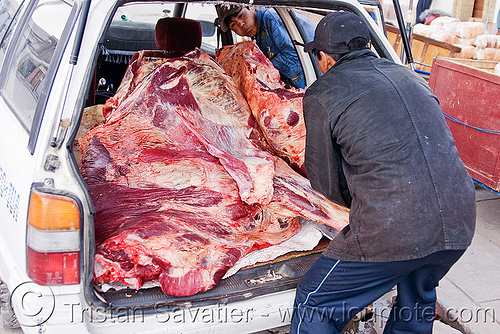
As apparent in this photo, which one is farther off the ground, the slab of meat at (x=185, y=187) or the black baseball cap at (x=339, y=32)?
the black baseball cap at (x=339, y=32)

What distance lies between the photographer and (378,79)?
7.33ft

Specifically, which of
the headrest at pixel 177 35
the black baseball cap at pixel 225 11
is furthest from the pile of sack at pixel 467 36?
the headrest at pixel 177 35

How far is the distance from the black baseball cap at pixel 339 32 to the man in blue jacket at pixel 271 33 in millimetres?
2486

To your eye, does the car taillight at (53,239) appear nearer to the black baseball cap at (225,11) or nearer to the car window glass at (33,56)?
the car window glass at (33,56)

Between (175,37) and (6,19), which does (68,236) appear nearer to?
(175,37)

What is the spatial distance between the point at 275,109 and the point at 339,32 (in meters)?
1.09

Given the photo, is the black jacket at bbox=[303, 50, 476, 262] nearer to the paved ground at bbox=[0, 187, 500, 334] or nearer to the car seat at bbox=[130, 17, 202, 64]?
the paved ground at bbox=[0, 187, 500, 334]

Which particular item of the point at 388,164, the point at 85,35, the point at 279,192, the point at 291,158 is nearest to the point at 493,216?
the point at 291,158

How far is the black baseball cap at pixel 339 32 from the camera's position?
7.64ft

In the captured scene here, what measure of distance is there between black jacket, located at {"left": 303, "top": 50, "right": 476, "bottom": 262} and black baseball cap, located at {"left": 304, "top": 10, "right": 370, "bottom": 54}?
5.1 inches

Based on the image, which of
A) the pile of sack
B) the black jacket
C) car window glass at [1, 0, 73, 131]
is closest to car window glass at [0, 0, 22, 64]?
car window glass at [1, 0, 73, 131]

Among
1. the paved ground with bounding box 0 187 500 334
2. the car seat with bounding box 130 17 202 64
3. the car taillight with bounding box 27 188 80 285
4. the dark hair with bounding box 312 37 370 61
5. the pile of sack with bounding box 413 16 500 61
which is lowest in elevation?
the paved ground with bounding box 0 187 500 334

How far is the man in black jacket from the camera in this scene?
2119mm

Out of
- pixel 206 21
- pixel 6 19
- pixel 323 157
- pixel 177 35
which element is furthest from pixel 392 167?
pixel 206 21
